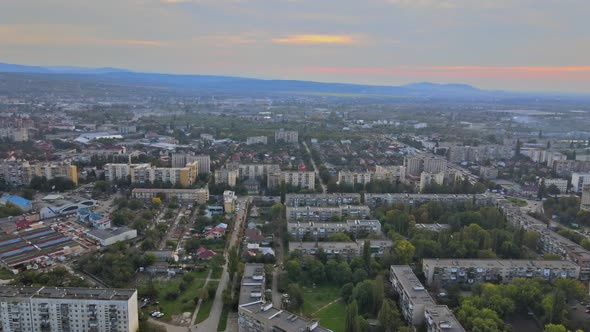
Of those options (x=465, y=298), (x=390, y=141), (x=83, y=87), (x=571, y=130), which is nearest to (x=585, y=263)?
(x=465, y=298)

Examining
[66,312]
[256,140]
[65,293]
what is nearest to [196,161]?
[256,140]

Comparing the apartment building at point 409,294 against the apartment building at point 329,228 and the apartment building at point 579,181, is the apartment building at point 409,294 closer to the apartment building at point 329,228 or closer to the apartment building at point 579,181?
the apartment building at point 329,228

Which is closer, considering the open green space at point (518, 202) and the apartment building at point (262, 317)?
the apartment building at point (262, 317)

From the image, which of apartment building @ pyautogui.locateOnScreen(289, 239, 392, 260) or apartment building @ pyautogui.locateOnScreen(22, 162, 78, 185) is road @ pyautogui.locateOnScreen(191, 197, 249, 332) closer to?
apartment building @ pyautogui.locateOnScreen(289, 239, 392, 260)

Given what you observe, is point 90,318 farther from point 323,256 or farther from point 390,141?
point 390,141

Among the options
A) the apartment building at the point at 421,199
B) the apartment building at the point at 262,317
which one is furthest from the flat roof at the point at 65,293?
the apartment building at the point at 421,199
